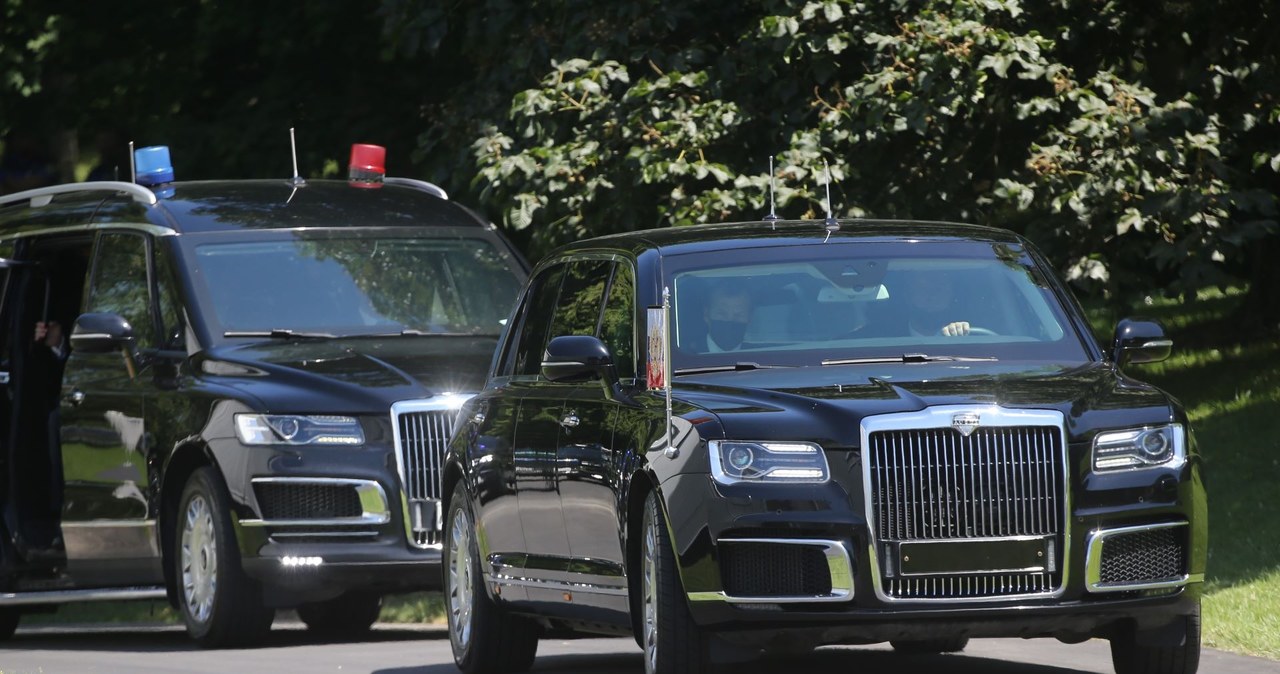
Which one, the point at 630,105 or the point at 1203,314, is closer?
the point at 630,105

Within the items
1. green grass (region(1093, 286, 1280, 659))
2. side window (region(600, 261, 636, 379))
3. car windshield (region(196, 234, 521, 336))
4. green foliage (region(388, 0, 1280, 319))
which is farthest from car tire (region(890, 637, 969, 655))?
green foliage (region(388, 0, 1280, 319))

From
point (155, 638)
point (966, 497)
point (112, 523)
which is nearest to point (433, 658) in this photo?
point (112, 523)

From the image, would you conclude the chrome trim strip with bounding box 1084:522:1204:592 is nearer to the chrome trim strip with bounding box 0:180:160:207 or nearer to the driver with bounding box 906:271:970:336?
the driver with bounding box 906:271:970:336

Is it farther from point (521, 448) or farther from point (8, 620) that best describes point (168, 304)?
point (521, 448)

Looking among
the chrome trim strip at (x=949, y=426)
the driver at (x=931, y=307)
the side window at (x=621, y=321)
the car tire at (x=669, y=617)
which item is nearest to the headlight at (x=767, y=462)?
the chrome trim strip at (x=949, y=426)

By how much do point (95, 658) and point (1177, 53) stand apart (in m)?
9.79

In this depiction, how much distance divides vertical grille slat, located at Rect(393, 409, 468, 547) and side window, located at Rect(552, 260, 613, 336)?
5.40 ft

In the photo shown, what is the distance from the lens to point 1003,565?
323 inches

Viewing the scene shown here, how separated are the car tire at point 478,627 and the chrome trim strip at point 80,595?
2.28 metres

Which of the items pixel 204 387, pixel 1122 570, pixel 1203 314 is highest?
pixel 1122 570

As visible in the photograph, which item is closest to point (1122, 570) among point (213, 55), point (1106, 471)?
point (1106, 471)

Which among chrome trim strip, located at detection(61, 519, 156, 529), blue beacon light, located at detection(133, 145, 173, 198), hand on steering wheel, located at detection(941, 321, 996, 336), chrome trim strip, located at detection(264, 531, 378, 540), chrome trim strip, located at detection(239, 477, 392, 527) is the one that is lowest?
chrome trim strip, located at detection(61, 519, 156, 529)

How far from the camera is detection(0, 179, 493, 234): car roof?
43.4 ft

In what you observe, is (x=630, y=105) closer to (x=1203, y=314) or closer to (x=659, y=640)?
(x=1203, y=314)
